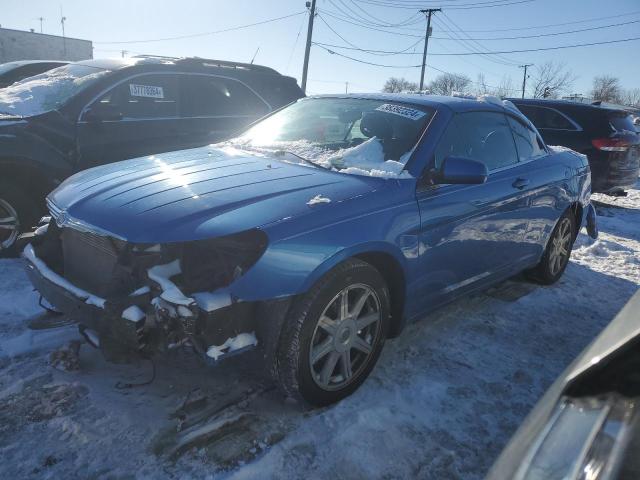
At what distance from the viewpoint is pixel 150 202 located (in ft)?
8.21

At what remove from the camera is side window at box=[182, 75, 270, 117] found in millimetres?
5477

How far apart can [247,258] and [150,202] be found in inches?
22.9

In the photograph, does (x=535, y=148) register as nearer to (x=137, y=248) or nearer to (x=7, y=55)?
(x=137, y=248)

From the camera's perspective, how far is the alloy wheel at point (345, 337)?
264cm

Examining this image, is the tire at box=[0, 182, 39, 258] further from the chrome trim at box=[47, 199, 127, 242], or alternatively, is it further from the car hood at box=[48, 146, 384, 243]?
the chrome trim at box=[47, 199, 127, 242]

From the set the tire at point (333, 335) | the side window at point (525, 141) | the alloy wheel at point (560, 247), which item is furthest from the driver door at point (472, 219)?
the alloy wheel at point (560, 247)

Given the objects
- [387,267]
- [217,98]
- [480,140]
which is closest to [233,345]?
[387,267]

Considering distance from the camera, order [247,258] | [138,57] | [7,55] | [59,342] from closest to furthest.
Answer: [247,258], [59,342], [138,57], [7,55]

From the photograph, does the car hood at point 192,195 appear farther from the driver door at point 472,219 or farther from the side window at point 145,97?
the side window at point 145,97

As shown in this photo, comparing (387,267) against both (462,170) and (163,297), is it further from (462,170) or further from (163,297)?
(163,297)

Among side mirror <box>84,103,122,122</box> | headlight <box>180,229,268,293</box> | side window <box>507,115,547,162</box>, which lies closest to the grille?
headlight <box>180,229,268,293</box>

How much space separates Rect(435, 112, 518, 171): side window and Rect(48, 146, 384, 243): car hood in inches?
30.3

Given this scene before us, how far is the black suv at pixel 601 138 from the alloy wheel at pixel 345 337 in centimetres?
720

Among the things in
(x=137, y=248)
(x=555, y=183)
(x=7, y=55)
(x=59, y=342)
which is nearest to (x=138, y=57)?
(x=59, y=342)
